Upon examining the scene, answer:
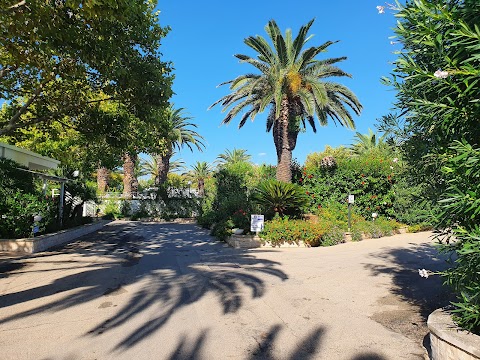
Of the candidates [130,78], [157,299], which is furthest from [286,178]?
[157,299]

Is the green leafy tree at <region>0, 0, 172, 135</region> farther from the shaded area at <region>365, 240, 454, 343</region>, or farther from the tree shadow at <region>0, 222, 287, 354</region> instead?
the shaded area at <region>365, 240, 454, 343</region>

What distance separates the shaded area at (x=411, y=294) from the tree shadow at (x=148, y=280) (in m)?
2.21

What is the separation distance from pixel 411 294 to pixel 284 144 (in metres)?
12.7

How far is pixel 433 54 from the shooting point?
3.30 metres

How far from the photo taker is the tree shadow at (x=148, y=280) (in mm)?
5218

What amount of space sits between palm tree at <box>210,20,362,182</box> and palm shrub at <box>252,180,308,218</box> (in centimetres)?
370

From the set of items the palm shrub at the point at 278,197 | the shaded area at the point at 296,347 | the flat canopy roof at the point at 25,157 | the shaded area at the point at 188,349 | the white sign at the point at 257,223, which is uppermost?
the flat canopy roof at the point at 25,157

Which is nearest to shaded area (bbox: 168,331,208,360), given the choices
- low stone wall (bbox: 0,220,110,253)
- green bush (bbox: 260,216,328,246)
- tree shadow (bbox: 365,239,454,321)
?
tree shadow (bbox: 365,239,454,321)

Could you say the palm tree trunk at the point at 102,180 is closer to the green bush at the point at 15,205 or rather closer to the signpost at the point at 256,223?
the green bush at the point at 15,205

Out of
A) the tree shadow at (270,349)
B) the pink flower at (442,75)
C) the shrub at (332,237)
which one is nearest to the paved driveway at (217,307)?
the tree shadow at (270,349)

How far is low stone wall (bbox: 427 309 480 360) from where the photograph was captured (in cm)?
295

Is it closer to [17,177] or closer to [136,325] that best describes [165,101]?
[17,177]

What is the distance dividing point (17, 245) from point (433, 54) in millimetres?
11693

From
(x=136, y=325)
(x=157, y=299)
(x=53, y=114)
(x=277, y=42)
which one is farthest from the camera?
(x=277, y=42)
